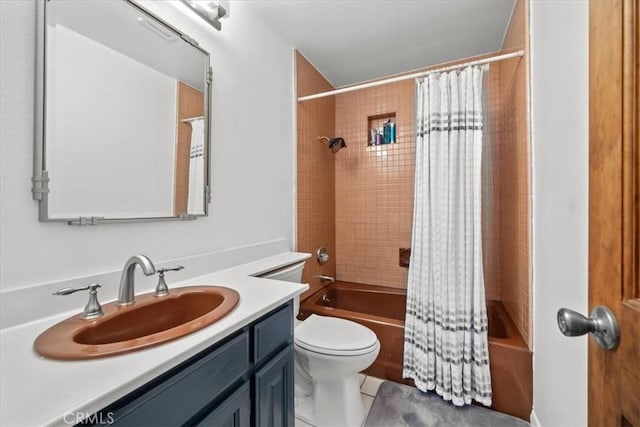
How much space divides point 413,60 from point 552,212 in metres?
1.75

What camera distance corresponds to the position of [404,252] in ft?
7.95

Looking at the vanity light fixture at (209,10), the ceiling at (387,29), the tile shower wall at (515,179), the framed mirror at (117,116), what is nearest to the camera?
the framed mirror at (117,116)

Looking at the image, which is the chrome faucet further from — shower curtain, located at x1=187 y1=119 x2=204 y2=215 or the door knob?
the door knob

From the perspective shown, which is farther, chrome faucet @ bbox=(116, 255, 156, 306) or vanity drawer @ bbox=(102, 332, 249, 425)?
chrome faucet @ bbox=(116, 255, 156, 306)

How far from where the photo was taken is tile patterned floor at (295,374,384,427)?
1453 millimetres

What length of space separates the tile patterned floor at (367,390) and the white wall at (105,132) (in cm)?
141

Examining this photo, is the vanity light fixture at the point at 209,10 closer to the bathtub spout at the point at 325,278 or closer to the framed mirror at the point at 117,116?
the framed mirror at the point at 117,116

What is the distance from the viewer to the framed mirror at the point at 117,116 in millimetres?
805

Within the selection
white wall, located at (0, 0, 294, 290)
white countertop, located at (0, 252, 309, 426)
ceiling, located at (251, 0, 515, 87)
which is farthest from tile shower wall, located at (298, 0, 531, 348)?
white countertop, located at (0, 252, 309, 426)

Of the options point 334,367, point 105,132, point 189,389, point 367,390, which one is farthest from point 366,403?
point 105,132

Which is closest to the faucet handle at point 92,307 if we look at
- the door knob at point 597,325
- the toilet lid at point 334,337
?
the toilet lid at point 334,337

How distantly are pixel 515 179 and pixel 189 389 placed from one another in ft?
6.39

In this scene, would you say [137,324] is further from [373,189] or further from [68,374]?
[373,189]

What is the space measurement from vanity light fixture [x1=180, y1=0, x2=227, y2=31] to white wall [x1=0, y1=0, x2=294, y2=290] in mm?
61
